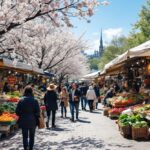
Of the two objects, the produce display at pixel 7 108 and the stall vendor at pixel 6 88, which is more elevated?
the stall vendor at pixel 6 88

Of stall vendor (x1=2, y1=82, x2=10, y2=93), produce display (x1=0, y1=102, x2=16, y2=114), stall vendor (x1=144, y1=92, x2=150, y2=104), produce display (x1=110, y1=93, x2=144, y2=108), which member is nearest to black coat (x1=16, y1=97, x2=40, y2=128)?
produce display (x1=0, y1=102, x2=16, y2=114)

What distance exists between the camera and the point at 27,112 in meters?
10.4

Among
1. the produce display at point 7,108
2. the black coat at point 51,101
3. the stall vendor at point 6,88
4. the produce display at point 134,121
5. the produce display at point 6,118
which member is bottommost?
the produce display at point 134,121

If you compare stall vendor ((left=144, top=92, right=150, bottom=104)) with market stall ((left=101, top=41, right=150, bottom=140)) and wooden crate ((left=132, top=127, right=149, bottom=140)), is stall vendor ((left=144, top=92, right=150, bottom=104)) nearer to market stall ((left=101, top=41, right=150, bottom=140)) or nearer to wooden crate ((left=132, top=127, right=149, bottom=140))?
market stall ((left=101, top=41, right=150, bottom=140))

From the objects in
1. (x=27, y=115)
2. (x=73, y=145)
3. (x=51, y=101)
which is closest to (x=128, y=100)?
(x=51, y=101)

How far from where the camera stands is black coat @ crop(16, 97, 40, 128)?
10.4m

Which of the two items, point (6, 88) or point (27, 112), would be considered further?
point (6, 88)

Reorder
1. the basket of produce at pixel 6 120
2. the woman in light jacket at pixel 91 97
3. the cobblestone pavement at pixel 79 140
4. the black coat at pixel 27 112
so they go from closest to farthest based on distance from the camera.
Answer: the black coat at pixel 27 112 → the cobblestone pavement at pixel 79 140 → the basket of produce at pixel 6 120 → the woman in light jacket at pixel 91 97

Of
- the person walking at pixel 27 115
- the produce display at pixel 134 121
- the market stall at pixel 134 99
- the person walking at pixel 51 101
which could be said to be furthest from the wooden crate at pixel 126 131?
the person walking at pixel 51 101

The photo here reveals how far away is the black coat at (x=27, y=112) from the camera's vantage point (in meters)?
10.4

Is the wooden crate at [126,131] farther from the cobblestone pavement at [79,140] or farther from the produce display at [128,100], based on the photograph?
the produce display at [128,100]

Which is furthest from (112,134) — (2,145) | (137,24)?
(137,24)

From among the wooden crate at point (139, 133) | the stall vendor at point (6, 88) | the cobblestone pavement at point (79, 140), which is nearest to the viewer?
the cobblestone pavement at point (79, 140)

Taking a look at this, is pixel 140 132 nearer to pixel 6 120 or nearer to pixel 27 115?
pixel 27 115
